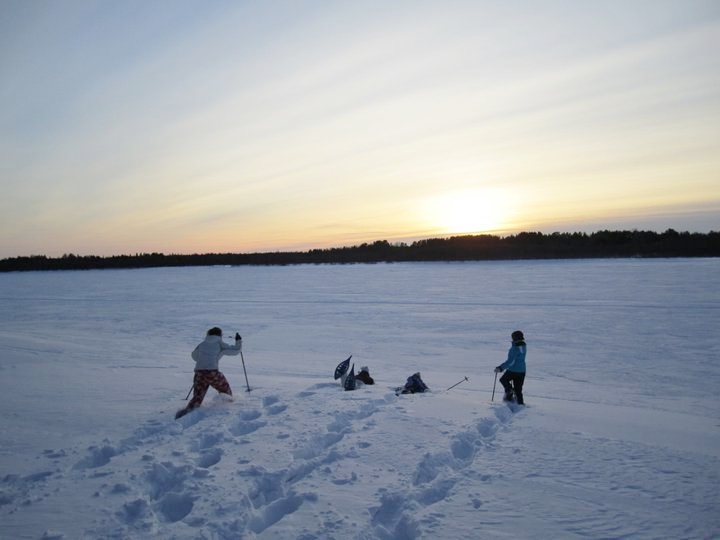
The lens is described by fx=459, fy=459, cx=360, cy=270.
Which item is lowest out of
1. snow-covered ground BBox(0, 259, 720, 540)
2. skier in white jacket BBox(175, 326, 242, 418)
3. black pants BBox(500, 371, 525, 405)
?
snow-covered ground BBox(0, 259, 720, 540)

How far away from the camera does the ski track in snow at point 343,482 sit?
3598mm

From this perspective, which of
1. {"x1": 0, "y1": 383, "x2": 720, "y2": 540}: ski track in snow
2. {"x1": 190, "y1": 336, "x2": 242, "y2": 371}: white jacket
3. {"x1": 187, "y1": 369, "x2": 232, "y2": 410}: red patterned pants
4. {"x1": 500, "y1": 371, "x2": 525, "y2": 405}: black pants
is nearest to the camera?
{"x1": 0, "y1": 383, "x2": 720, "y2": 540}: ski track in snow

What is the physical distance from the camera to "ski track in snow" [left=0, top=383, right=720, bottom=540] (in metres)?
3.60

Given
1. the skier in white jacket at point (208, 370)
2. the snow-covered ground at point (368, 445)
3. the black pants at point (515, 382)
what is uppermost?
the skier in white jacket at point (208, 370)

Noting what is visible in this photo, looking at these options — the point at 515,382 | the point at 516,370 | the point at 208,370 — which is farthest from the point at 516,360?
the point at 208,370

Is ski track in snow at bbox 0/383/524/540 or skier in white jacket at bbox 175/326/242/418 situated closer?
ski track in snow at bbox 0/383/524/540

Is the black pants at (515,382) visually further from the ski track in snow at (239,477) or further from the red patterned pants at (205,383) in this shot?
the red patterned pants at (205,383)

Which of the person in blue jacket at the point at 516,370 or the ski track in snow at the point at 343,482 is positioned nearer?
the ski track in snow at the point at 343,482

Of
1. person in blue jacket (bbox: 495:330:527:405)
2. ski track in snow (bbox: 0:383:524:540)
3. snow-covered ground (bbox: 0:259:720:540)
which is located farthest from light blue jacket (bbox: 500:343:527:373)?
ski track in snow (bbox: 0:383:524:540)

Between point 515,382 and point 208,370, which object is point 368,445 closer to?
point 208,370

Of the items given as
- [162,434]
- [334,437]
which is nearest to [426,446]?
[334,437]

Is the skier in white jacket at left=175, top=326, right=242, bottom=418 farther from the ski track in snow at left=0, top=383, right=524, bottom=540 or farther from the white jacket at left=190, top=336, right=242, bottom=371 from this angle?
the ski track in snow at left=0, top=383, right=524, bottom=540

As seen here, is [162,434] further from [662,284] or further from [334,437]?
[662,284]

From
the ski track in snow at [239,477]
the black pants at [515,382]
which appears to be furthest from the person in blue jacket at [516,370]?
the ski track in snow at [239,477]
